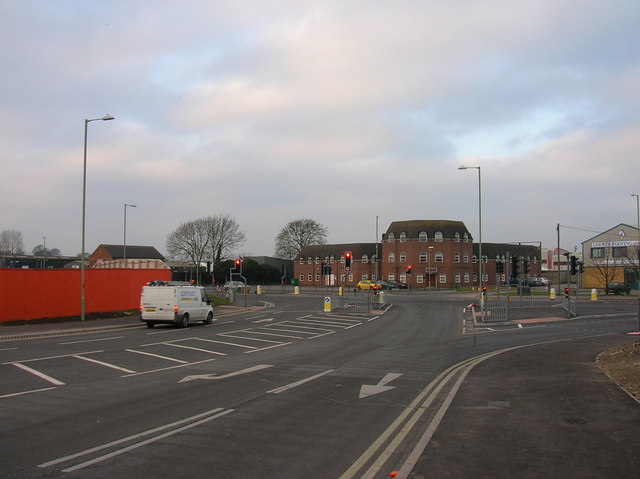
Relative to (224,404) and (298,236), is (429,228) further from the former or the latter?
(224,404)

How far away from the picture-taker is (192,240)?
281 feet

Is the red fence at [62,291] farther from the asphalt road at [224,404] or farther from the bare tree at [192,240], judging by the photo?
the bare tree at [192,240]

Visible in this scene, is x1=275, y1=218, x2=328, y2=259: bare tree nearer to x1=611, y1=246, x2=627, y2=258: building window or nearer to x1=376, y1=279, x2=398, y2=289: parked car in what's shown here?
x1=376, y1=279, x2=398, y2=289: parked car

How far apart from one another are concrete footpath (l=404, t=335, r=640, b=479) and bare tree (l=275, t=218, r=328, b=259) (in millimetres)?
101050

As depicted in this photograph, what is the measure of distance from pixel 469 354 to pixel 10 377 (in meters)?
12.3

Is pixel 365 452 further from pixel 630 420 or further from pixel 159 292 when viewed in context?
pixel 159 292

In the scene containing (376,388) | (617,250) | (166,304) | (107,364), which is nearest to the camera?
(376,388)

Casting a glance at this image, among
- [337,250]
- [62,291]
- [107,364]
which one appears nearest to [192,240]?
[337,250]

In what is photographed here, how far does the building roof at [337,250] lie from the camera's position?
4035 inches

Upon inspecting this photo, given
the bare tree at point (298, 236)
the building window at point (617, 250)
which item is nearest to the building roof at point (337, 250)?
the bare tree at point (298, 236)

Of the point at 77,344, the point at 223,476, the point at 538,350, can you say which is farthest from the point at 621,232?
the point at 223,476

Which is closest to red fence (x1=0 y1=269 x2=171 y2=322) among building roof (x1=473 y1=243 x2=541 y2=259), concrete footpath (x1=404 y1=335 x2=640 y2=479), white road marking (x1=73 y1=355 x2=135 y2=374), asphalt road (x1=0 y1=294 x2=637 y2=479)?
asphalt road (x1=0 y1=294 x2=637 y2=479)

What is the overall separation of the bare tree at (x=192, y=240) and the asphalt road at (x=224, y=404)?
66.3 meters

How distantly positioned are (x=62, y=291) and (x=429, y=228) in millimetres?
72030
